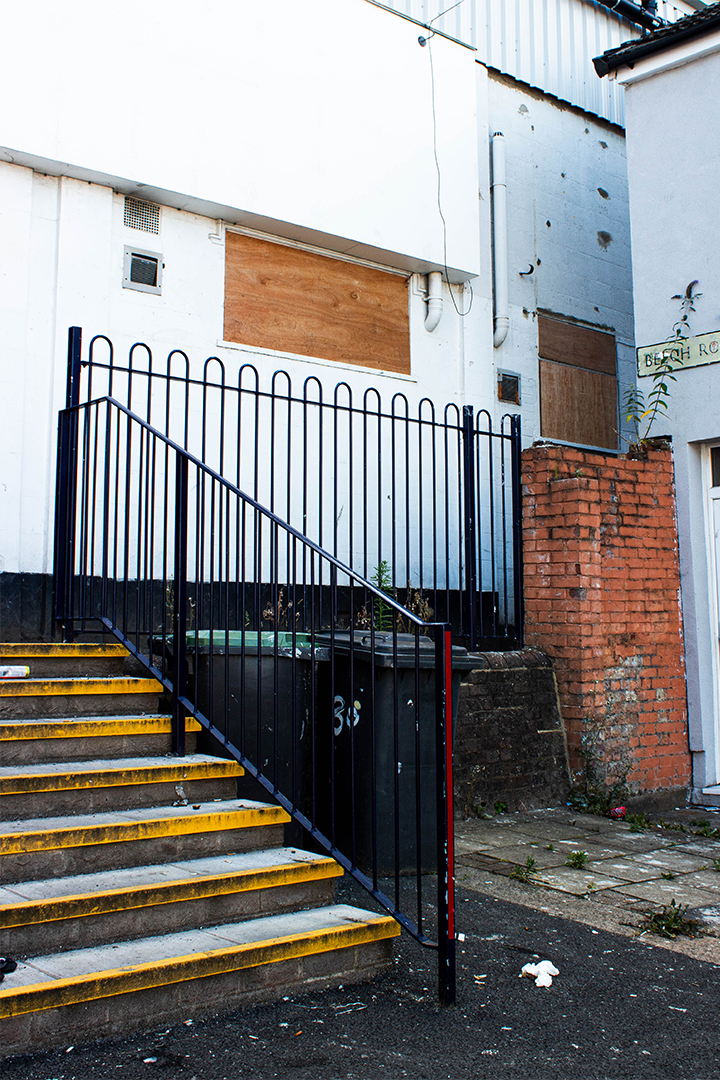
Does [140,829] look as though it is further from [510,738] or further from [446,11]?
[446,11]

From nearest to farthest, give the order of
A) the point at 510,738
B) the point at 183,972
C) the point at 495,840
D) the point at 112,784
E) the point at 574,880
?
the point at 183,972, the point at 112,784, the point at 574,880, the point at 495,840, the point at 510,738

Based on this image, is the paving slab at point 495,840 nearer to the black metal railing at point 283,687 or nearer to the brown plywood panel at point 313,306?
the black metal railing at point 283,687

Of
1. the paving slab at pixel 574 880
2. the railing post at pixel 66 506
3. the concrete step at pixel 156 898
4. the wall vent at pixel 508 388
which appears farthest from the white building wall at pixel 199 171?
the paving slab at pixel 574 880

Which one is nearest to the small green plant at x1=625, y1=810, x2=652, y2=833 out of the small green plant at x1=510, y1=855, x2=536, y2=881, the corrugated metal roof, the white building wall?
the small green plant at x1=510, y1=855, x2=536, y2=881

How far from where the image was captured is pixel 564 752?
6.58 metres

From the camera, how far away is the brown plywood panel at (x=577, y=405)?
30.3 ft

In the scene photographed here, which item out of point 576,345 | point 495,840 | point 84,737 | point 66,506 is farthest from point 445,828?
point 576,345

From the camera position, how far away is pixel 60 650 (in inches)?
183

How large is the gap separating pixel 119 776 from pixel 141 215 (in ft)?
14.3

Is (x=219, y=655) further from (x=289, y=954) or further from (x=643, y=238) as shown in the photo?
(x=643, y=238)

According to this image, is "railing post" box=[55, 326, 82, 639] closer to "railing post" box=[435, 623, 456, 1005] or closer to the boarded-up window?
"railing post" box=[435, 623, 456, 1005]

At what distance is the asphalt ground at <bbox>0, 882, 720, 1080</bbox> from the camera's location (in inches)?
106

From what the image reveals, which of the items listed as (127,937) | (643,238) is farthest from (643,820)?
(643,238)

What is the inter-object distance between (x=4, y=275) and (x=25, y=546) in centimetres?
172
